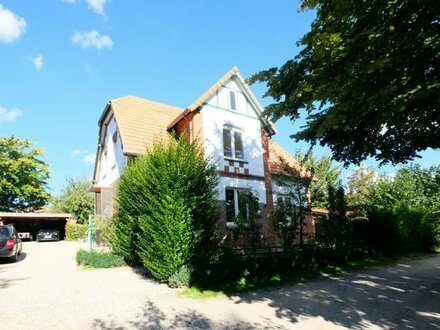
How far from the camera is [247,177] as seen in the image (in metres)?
19.0

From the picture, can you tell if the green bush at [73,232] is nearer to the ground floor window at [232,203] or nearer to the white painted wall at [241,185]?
the ground floor window at [232,203]

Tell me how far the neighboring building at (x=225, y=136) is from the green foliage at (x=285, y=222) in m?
1.10

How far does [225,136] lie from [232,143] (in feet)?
1.91

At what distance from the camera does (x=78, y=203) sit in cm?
4206

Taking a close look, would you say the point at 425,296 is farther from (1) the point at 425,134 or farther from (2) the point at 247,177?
(2) the point at 247,177

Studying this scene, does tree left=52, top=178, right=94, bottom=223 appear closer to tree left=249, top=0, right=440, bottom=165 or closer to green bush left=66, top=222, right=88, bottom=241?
green bush left=66, top=222, right=88, bottom=241

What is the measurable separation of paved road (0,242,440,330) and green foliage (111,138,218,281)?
1116 mm

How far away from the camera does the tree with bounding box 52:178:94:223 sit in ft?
138

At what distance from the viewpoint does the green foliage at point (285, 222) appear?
1492 centimetres

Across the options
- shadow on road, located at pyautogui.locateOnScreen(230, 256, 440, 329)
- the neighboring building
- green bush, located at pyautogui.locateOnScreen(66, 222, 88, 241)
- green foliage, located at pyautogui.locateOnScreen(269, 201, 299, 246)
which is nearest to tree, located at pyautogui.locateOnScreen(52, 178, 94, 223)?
green bush, located at pyautogui.locateOnScreen(66, 222, 88, 241)

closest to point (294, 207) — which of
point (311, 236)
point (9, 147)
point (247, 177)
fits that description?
point (311, 236)

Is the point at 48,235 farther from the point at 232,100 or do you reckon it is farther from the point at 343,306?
the point at 343,306

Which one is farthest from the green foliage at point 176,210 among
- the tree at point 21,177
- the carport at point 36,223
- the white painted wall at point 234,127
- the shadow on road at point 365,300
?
the tree at point 21,177

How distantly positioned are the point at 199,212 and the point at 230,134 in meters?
8.75
